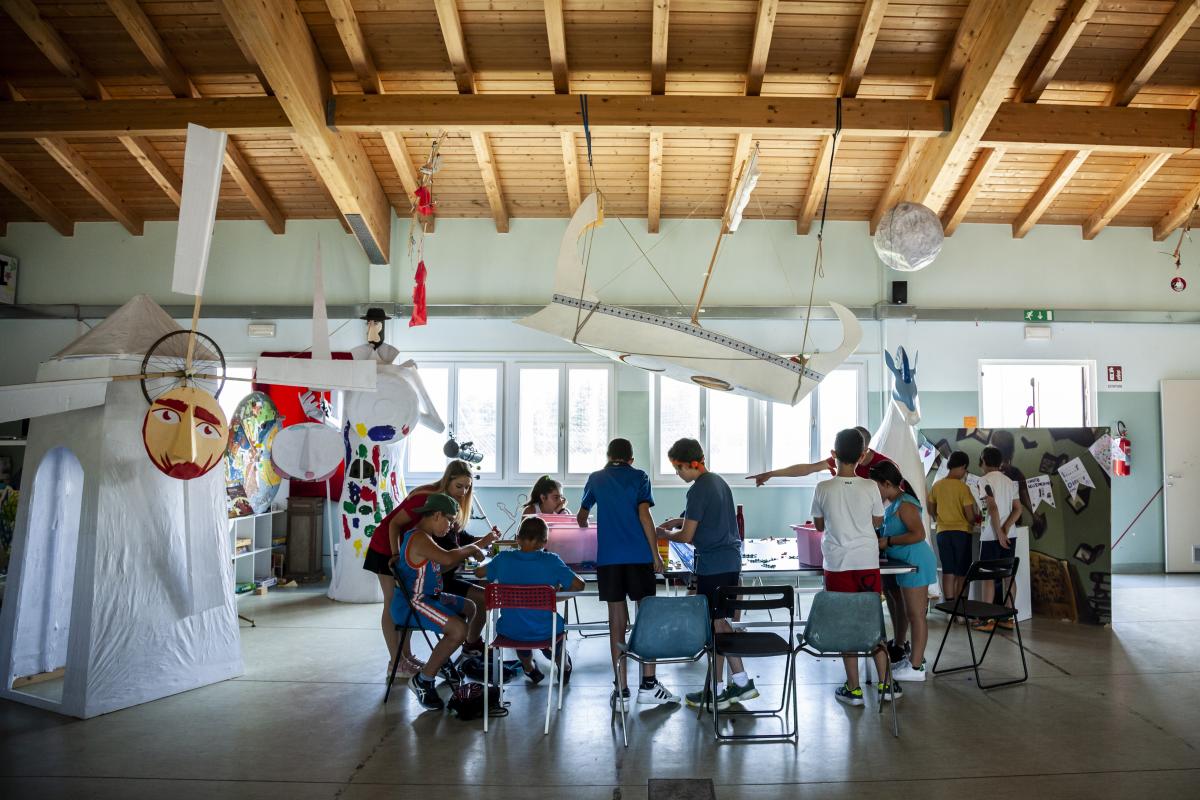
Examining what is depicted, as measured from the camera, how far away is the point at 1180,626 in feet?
23.7

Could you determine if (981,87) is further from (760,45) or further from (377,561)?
(377,561)

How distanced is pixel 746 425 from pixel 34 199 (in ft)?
29.2

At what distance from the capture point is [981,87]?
7.15 m

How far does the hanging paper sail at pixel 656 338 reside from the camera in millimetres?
5457

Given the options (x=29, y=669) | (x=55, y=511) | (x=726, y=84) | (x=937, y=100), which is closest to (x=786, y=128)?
(x=726, y=84)

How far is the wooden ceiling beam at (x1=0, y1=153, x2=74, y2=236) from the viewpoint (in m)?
9.09

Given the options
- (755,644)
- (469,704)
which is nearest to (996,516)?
(755,644)

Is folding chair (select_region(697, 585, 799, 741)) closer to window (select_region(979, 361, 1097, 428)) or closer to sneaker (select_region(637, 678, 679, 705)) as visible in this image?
sneaker (select_region(637, 678, 679, 705))

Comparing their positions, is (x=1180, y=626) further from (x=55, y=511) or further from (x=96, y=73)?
(x=96, y=73)

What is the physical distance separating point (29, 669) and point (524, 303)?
6149mm

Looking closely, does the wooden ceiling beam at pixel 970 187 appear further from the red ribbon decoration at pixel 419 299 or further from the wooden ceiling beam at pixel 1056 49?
the red ribbon decoration at pixel 419 299

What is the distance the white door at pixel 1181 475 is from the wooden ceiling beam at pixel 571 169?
7.75 m

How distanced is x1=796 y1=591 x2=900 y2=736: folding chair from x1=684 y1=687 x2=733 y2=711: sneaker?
0.71 m

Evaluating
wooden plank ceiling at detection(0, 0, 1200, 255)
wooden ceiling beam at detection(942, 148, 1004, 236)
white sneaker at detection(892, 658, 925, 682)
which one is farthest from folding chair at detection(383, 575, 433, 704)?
wooden ceiling beam at detection(942, 148, 1004, 236)
